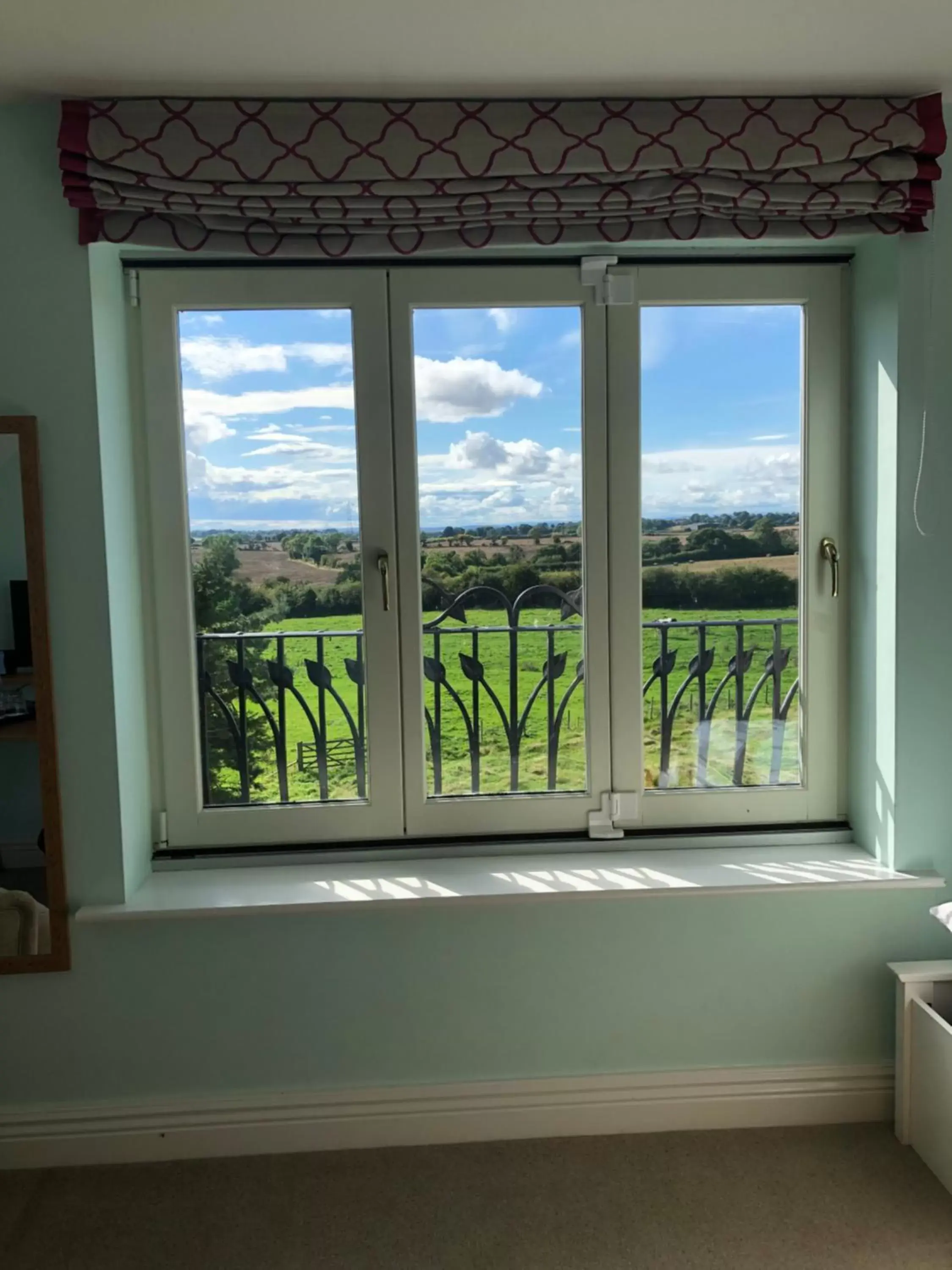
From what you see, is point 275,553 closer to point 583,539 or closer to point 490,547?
point 490,547

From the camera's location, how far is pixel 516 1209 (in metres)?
1.92

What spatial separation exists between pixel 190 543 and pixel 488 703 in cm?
82

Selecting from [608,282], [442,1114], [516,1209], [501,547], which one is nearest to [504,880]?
[442,1114]

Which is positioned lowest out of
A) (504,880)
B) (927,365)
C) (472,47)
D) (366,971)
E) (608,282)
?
(366,971)

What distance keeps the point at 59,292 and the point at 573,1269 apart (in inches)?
86.6

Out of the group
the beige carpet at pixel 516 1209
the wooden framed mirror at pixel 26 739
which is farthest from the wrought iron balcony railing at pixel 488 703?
the beige carpet at pixel 516 1209

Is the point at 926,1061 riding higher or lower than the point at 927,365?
lower

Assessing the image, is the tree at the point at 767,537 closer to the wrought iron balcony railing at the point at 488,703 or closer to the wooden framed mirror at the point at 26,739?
the wrought iron balcony railing at the point at 488,703

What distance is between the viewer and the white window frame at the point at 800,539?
223 centimetres

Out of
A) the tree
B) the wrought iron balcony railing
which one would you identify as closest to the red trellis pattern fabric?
the tree

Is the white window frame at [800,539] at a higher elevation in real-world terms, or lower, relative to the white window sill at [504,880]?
higher

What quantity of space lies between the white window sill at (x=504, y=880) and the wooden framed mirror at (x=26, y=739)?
0.42 ft

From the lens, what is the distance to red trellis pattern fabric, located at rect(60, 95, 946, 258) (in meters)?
1.88

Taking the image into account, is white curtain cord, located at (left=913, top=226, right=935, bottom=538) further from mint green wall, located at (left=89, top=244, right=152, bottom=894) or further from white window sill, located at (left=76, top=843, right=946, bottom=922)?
mint green wall, located at (left=89, top=244, right=152, bottom=894)
